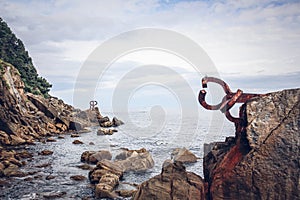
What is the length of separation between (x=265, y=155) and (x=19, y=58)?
67.1m

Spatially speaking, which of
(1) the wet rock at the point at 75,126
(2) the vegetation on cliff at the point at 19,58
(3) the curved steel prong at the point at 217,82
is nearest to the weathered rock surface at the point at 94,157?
(3) the curved steel prong at the point at 217,82

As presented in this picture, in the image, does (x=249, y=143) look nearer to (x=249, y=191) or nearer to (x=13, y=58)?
(x=249, y=191)

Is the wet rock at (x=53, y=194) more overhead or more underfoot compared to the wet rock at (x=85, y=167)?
more underfoot

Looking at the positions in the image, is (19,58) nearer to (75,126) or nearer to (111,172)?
(75,126)

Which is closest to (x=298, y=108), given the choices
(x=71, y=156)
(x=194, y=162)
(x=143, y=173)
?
(x=143, y=173)

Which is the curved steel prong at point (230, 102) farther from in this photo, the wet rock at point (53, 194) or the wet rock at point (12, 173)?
the wet rock at point (12, 173)

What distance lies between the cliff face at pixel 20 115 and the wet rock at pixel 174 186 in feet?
88.5

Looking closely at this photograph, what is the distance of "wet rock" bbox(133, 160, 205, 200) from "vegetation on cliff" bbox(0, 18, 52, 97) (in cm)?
5212

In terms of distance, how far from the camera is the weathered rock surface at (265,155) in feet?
25.7

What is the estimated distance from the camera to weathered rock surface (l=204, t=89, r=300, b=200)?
782 cm

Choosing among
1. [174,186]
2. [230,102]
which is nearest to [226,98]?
[230,102]

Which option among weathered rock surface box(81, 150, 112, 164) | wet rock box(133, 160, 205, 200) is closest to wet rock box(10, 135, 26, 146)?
weathered rock surface box(81, 150, 112, 164)

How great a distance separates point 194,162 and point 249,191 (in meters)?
17.1

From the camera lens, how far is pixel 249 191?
8.16m
